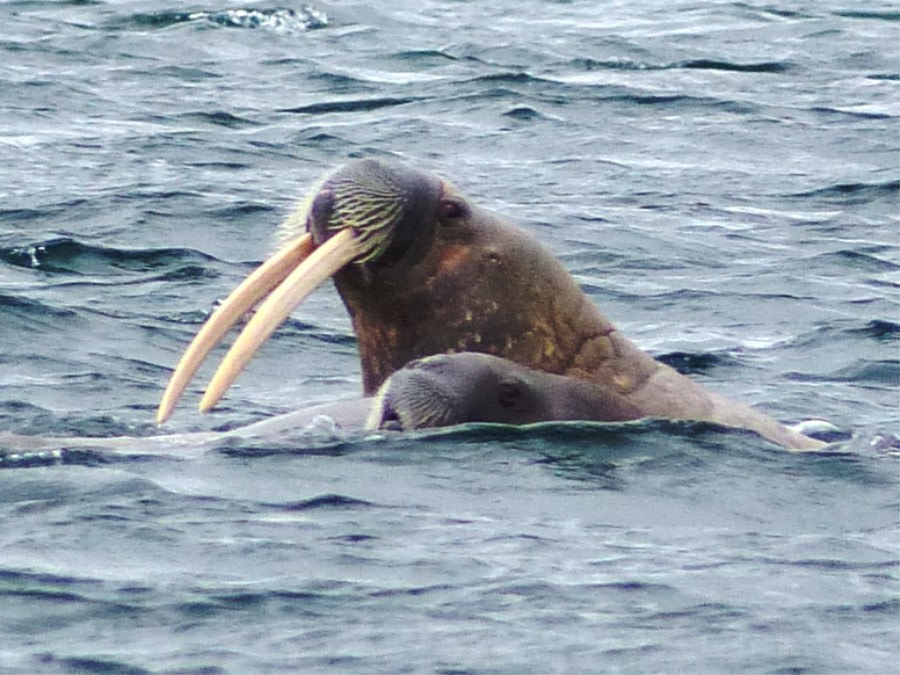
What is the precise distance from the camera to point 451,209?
835cm

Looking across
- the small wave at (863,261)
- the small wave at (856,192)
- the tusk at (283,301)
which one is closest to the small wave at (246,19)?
the small wave at (856,192)

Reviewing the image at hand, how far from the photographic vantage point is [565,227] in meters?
15.0

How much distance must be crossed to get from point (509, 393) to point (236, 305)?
104cm

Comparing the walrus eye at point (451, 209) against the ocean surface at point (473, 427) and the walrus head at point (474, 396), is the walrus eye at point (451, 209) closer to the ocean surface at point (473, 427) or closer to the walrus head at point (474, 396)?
the walrus head at point (474, 396)

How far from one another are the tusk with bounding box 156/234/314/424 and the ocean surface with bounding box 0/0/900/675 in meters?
0.31

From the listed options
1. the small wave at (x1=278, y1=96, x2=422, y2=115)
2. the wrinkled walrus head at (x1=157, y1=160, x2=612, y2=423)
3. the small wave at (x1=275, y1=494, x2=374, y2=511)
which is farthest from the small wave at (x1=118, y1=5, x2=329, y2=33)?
the small wave at (x1=275, y1=494, x2=374, y2=511)

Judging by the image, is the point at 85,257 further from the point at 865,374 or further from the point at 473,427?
the point at 473,427

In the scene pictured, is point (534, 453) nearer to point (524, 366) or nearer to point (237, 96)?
point (524, 366)

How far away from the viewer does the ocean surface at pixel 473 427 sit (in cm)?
615

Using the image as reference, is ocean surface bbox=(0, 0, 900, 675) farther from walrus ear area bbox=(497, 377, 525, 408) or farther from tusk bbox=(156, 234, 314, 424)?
tusk bbox=(156, 234, 314, 424)

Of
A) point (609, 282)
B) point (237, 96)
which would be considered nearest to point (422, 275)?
point (609, 282)

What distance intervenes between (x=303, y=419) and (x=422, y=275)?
0.70m

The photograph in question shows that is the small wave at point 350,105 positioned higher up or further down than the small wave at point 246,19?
further down

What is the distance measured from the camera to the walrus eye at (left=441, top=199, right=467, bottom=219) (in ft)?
27.4
